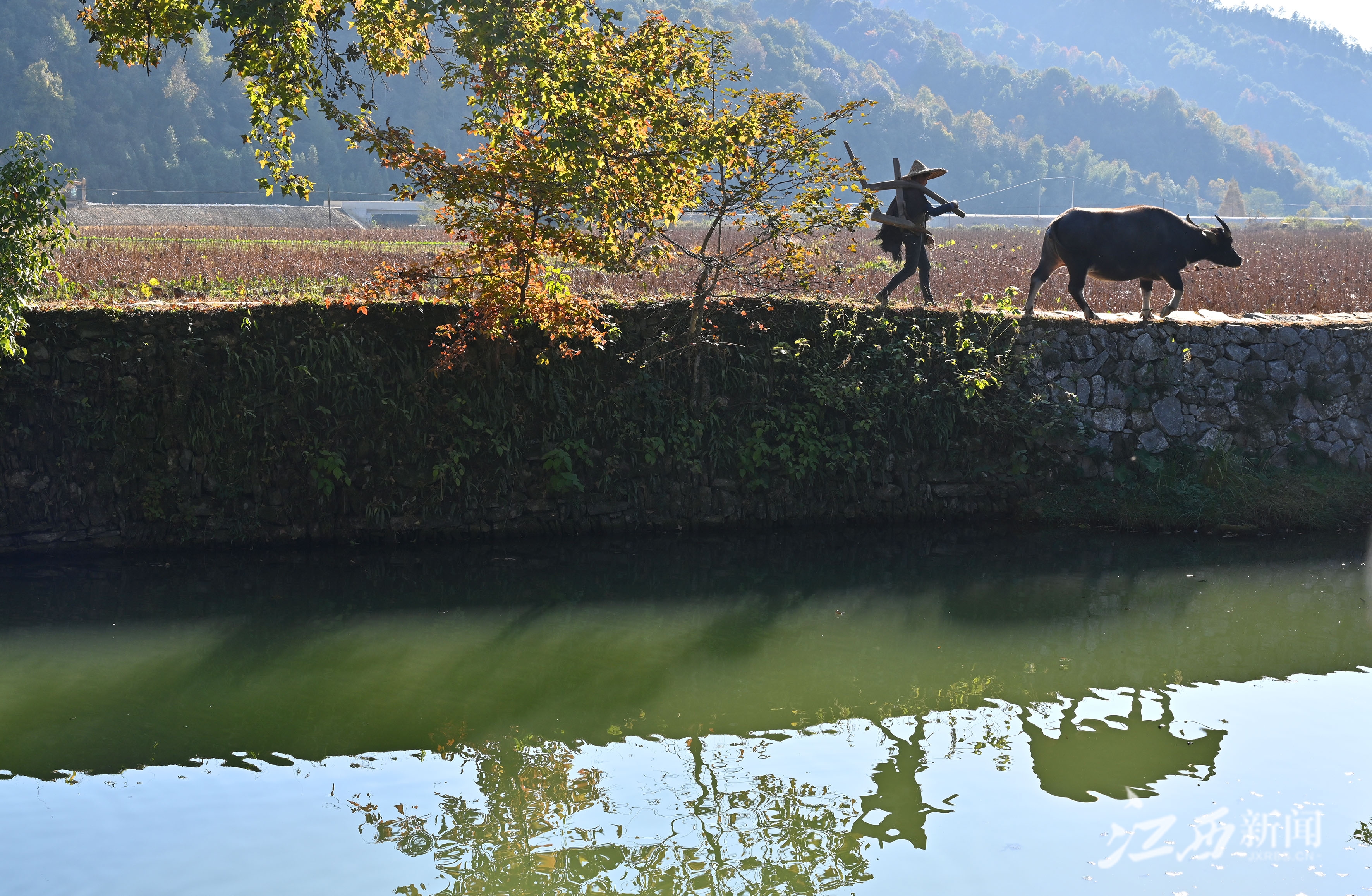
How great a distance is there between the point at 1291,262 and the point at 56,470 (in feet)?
76.5

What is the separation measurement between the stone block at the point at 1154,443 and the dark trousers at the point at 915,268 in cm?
281

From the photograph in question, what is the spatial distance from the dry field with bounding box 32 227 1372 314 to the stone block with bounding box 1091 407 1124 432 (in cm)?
221

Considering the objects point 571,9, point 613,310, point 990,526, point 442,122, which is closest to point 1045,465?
point 990,526

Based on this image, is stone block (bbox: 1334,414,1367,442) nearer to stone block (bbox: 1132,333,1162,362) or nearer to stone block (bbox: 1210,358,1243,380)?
stone block (bbox: 1210,358,1243,380)

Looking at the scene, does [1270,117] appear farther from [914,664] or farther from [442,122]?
[914,664]

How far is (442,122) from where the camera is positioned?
268 feet

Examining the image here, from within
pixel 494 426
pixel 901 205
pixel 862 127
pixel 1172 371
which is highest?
pixel 862 127

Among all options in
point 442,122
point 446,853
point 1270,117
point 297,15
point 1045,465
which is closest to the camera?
point 446,853

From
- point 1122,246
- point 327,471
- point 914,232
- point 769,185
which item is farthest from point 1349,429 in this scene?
point 327,471

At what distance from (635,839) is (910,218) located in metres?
9.16

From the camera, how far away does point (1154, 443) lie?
12312 millimetres

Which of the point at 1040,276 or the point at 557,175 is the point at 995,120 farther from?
the point at 557,175

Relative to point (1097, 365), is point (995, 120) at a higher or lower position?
higher

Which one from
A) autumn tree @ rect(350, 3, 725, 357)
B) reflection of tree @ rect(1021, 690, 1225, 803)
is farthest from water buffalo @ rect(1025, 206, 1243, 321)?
reflection of tree @ rect(1021, 690, 1225, 803)
